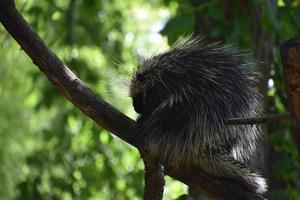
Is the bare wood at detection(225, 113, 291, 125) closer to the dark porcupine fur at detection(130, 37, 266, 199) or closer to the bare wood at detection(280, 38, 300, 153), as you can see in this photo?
the bare wood at detection(280, 38, 300, 153)

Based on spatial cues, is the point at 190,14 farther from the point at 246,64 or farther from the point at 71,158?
the point at 71,158

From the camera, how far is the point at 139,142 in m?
2.60

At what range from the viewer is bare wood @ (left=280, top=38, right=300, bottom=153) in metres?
2.12

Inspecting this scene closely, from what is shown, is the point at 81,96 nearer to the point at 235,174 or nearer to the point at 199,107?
the point at 199,107

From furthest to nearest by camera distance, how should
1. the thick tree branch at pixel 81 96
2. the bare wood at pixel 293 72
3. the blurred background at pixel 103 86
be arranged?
the blurred background at pixel 103 86 → the thick tree branch at pixel 81 96 → the bare wood at pixel 293 72

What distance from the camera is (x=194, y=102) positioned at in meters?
2.65

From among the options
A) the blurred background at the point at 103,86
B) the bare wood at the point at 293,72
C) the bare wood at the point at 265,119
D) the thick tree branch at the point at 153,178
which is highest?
the blurred background at the point at 103,86

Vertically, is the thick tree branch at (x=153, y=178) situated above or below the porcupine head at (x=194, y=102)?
below

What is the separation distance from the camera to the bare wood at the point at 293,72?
2.12m

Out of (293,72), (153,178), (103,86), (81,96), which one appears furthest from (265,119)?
(103,86)

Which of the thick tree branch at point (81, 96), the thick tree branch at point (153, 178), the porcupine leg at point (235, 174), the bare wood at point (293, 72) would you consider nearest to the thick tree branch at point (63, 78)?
the thick tree branch at point (81, 96)

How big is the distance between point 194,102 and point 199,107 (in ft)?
0.09

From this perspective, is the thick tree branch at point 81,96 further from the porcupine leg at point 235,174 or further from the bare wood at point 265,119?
the bare wood at point 265,119

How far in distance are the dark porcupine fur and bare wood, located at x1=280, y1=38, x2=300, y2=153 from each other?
0.47 meters
